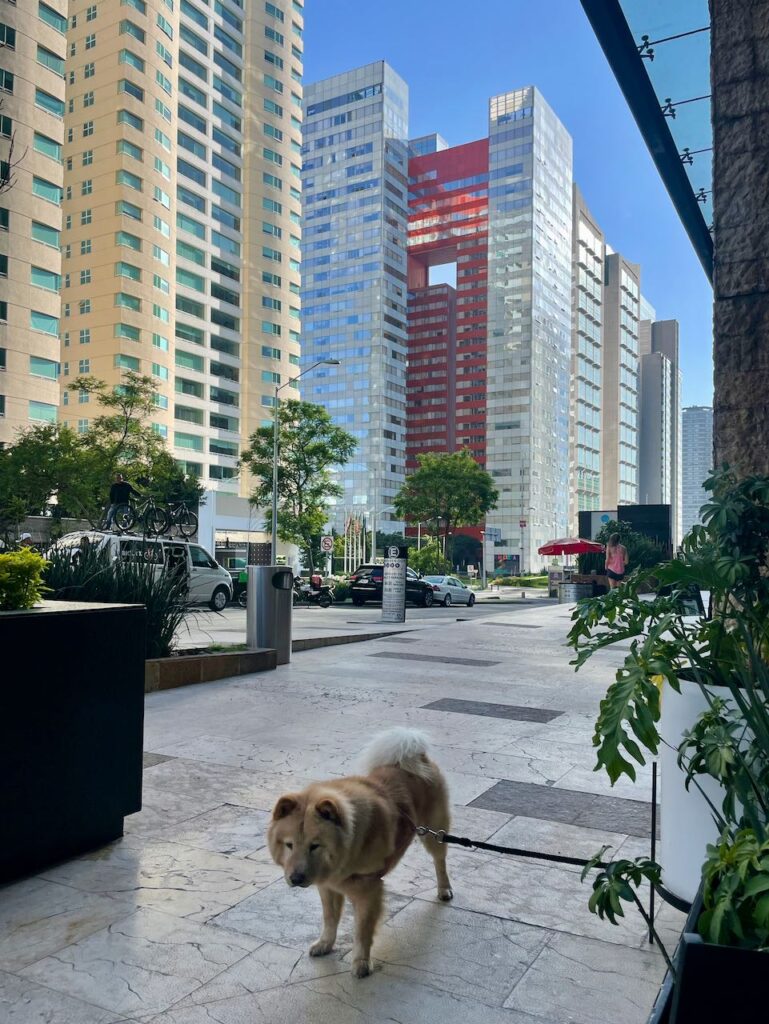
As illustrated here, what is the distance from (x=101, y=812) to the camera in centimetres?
353

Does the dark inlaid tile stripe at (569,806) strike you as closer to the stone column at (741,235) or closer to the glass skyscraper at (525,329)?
the stone column at (741,235)

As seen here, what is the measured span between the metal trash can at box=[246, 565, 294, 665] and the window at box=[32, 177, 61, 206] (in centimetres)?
5030

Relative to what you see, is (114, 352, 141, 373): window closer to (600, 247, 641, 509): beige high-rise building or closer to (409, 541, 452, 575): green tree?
(409, 541, 452, 575): green tree

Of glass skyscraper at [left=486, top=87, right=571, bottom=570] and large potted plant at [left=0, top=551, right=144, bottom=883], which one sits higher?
glass skyscraper at [left=486, top=87, right=571, bottom=570]

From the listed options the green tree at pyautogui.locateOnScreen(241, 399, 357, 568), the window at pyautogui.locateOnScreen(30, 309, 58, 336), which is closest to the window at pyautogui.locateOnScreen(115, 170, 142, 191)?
the window at pyautogui.locateOnScreen(30, 309, 58, 336)

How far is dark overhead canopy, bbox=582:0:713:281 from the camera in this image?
5.95 metres

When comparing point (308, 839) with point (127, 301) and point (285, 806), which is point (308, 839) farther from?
point (127, 301)

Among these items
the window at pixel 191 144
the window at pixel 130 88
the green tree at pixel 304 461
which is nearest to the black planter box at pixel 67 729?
the green tree at pixel 304 461

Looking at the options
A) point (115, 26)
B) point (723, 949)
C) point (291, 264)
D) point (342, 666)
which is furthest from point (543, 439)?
point (723, 949)

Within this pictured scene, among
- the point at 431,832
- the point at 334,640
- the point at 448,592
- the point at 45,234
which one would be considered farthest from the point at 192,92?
the point at 431,832

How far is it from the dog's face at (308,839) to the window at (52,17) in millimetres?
63996

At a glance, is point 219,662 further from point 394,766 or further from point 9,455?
point 9,455

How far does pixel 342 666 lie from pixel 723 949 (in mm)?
8543

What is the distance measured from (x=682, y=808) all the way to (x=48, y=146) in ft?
197
